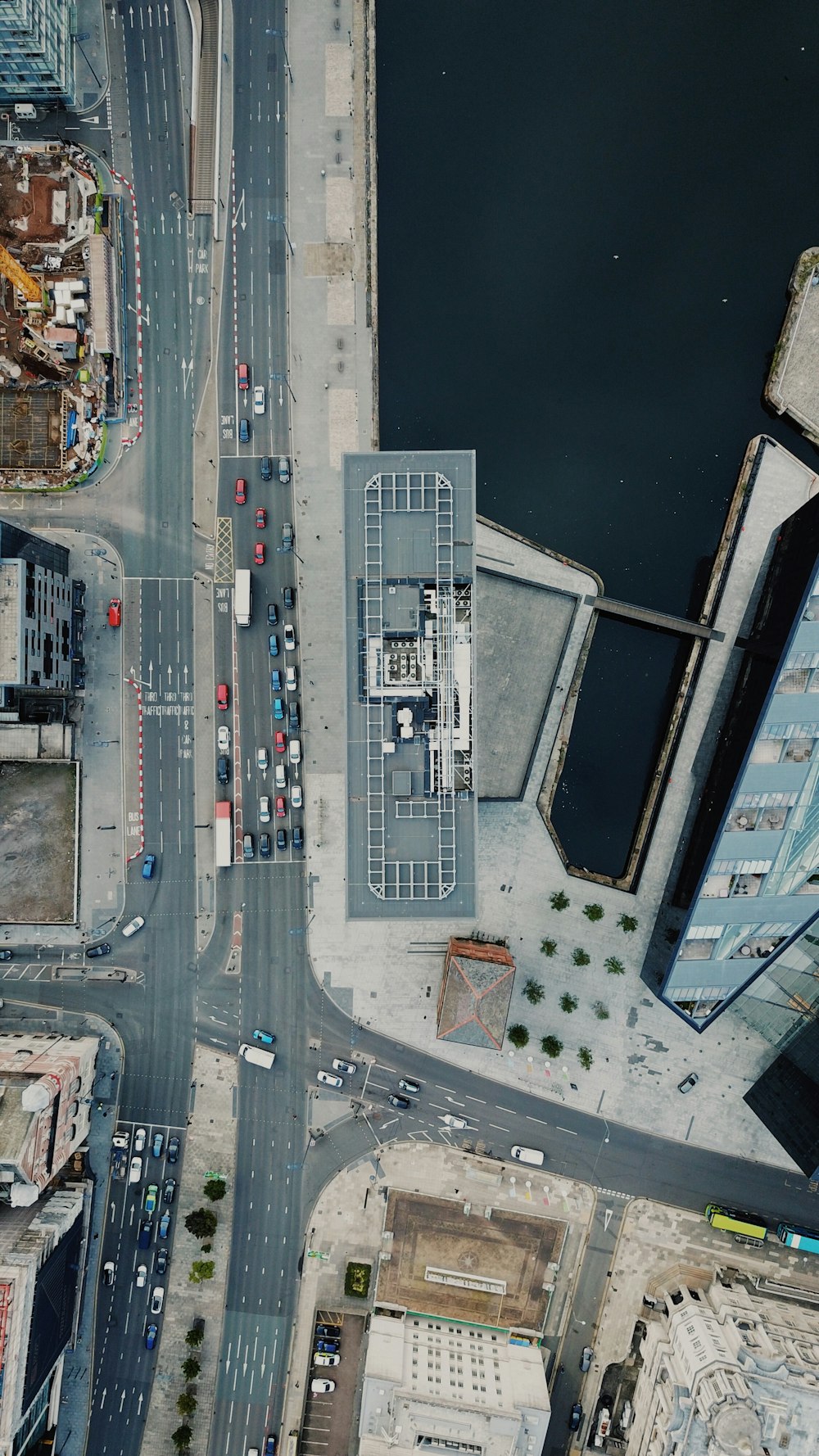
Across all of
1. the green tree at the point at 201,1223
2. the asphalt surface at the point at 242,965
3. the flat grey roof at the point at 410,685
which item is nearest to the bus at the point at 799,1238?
the asphalt surface at the point at 242,965

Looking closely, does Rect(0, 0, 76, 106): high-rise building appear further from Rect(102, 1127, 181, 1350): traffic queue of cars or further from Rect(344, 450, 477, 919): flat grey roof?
Rect(102, 1127, 181, 1350): traffic queue of cars

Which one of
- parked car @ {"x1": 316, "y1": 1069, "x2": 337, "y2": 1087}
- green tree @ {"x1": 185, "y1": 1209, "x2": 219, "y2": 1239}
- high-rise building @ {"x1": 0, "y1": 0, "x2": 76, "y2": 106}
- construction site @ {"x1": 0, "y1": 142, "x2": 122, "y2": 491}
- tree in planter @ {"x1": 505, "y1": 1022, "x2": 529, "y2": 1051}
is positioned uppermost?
high-rise building @ {"x1": 0, "y1": 0, "x2": 76, "y2": 106}

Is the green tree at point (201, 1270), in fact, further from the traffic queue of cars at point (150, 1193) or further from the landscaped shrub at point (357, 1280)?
the landscaped shrub at point (357, 1280)

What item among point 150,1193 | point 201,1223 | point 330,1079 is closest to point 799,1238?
point 330,1079

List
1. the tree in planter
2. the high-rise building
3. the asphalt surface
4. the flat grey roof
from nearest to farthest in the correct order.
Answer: the flat grey roof, the high-rise building, the tree in planter, the asphalt surface

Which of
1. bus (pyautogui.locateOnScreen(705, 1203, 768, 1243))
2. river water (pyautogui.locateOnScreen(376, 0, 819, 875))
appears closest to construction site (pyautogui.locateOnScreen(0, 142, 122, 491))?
river water (pyautogui.locateOnScreen(376, 0, 819, 875))

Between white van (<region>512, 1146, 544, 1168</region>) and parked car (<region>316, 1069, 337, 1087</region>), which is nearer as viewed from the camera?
white van (<region>512, 1146, 544, 1168</region>)

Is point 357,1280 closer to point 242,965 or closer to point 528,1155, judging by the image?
point 528,1155
